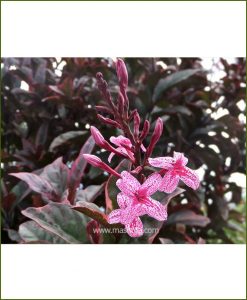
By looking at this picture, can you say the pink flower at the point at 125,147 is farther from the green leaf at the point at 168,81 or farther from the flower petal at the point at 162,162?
the green leaf at the point at 168,81

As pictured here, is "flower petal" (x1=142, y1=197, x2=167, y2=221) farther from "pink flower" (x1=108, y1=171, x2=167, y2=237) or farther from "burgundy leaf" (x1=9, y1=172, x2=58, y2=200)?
"burgundy leaf" (x1=9, y1=172, x2=58, y2=200)

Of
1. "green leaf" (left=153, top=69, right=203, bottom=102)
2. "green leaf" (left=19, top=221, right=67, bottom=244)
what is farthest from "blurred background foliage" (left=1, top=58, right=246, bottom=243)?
"green leaf" (left=19, top=221, right=67, bottom=244)

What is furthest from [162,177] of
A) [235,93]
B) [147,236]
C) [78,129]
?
[235,93]

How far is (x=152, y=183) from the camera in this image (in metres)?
0.38

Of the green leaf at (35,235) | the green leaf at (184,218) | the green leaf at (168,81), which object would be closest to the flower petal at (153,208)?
the green leaf at (35,235)

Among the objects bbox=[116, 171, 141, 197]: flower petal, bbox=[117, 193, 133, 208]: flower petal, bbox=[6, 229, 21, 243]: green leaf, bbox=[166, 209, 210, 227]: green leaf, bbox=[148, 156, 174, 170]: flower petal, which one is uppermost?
bbox=[148, 156, 174, 170]: flower petal

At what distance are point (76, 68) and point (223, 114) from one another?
1.09 feet

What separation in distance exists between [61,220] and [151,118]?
1.08ft

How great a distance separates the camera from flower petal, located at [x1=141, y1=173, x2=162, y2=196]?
38 cm

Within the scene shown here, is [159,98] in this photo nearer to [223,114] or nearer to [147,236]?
[223,114]

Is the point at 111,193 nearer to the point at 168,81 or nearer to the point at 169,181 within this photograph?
the point at 169,181

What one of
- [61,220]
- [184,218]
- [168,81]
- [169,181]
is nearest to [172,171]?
[169,181]

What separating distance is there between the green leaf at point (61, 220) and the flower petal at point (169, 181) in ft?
0.35

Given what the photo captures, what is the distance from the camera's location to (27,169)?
2.50ft
